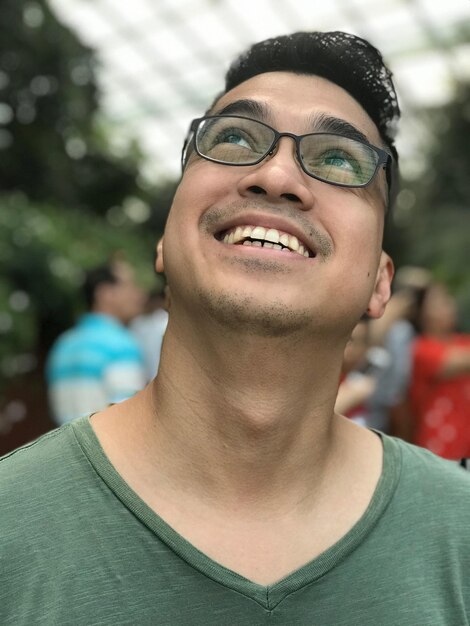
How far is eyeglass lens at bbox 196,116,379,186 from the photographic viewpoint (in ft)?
5.07

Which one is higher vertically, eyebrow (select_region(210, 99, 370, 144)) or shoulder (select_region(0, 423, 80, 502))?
eyebrow (select_region(210, 99, 370, 144))

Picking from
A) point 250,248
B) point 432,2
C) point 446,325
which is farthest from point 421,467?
point 432,2

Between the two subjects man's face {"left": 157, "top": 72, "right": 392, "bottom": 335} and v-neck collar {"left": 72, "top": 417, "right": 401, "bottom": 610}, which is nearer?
v-neck collar {"left": 72, "top": 417, "right": 401, "bottom": 610}

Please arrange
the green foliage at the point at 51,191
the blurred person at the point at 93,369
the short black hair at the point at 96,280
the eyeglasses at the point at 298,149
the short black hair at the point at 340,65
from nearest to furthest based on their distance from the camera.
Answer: the eyeglasses at the point at 298,149, the short black hair at the point at 340,65, the blurred person at the point at 93,369, the short black hair at the point at 96,280, the green foliage at the point at 51,191

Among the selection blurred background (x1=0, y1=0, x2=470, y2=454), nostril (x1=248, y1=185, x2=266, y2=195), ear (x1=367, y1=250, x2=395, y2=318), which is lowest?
ear (x1=367, y1=250, x2=395, y2=318)

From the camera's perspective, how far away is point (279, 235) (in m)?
1.49

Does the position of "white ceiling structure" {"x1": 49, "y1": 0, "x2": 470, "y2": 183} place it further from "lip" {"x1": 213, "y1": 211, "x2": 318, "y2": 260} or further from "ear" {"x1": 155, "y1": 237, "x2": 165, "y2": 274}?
"lip" {"x1": 213, "y1": 211, "x2": 318, "y2": 260}

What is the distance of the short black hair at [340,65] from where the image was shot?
5.60 ft

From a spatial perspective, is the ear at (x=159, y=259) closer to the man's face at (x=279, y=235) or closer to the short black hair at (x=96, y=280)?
the man's face at (x=279, y=235)

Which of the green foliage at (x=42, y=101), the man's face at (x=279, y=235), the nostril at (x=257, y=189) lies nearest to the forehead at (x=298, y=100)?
the man's face at (x=279, y=235)

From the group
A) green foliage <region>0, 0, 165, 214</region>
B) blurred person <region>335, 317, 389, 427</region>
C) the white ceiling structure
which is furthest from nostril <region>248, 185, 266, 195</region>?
the white ceiling structure

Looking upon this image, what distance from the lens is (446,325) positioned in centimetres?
466

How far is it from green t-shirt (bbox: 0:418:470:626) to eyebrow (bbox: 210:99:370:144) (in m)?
0.74

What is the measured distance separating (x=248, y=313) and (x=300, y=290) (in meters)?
0.12
